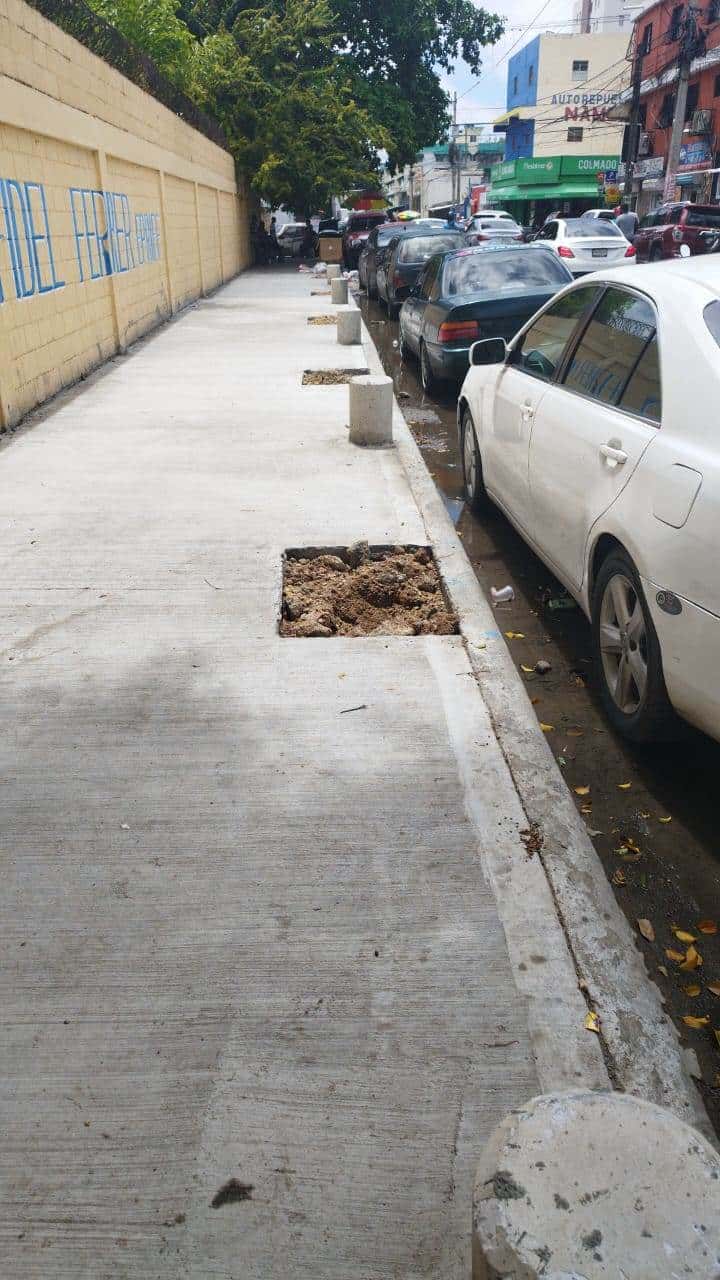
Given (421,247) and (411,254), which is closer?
(411,254)

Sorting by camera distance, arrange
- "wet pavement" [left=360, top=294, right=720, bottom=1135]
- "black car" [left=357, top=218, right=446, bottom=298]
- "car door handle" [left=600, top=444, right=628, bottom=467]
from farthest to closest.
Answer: "black car" [left=357, top=218, right=446, bottom=298] < "car door handle" [left=600, top=444, right=628, bottom=467] < "wet pavement" [left=360, top=294, right=720, bottom=1135]

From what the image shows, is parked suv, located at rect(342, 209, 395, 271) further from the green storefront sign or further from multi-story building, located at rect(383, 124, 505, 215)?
multi-story building, located at rect(383, 124, 505, 215)

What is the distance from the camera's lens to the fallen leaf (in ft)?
9.79

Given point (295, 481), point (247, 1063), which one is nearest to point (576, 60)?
→ point (295, 481)

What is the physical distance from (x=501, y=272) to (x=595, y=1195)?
11.0 metres

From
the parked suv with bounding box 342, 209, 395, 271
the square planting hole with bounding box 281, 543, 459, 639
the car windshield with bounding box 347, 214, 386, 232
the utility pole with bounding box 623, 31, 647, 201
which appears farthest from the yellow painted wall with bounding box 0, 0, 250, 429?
the utility pole with bounding box 623, 31, 647, 201

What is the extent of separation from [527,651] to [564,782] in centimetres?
145

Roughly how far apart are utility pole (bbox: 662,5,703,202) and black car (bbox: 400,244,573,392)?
31050 millimetres

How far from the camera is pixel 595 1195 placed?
1574 millimetres

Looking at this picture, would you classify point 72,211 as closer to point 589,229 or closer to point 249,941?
point 249,941

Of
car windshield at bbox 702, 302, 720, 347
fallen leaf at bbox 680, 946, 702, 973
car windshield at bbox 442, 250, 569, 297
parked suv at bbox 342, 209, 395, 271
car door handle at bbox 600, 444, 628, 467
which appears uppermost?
car windshield at bbox 702, 302, 720, 347

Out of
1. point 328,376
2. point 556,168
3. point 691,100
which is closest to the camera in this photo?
point 328,376

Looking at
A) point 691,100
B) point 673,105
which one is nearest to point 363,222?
point 691,100

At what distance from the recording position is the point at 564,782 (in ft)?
12.5
